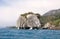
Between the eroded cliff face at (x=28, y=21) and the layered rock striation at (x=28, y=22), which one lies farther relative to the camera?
the eroded cliff face at (x=28, y=21)

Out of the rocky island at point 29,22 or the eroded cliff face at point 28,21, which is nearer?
the rocky island at point 29,22

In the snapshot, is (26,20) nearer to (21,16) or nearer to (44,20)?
(21,16)

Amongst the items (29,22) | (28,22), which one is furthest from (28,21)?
(29,22)

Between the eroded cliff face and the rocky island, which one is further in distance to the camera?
the eroded cliff face

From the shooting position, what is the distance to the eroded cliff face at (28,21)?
114500mm

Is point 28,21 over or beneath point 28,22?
over

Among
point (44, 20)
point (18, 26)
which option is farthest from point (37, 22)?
point (44, 20)

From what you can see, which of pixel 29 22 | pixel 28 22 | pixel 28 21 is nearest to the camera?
pixel 29 22

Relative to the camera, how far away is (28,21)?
116 m

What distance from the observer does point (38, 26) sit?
11644 cm

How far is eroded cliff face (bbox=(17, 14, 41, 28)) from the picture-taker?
114 meters

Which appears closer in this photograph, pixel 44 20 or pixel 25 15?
pixel 25 15

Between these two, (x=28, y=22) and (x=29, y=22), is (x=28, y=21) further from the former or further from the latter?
(x=29, y=22)

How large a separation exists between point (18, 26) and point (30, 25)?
24.9 feet
